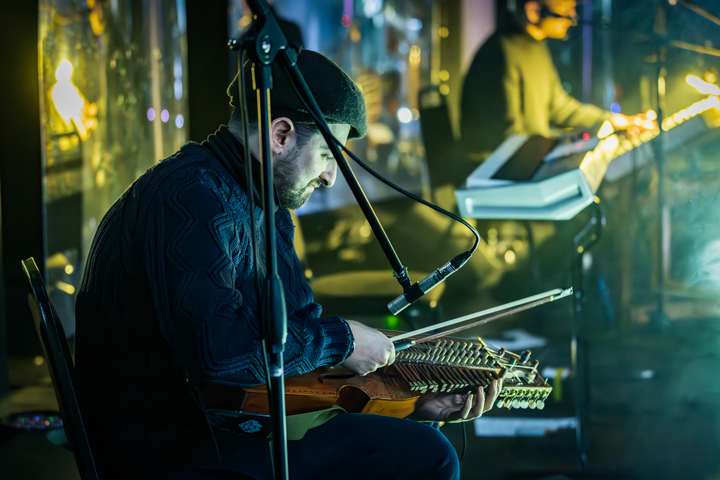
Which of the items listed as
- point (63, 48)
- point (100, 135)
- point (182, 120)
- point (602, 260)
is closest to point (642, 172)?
point (602, 260)

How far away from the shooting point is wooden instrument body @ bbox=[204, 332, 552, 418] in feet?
4.30

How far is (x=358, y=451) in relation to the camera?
1290 millimetres

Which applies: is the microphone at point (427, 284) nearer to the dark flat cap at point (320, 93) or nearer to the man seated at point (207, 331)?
the man seated at point (207, 331)

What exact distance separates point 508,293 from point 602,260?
0.54 m

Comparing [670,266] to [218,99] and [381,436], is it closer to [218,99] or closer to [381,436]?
[381,436]

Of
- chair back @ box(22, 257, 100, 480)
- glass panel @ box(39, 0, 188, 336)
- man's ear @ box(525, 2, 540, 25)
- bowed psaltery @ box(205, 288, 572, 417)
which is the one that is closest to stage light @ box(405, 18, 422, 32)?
man's ear @ box(525, 2, 540, 25)

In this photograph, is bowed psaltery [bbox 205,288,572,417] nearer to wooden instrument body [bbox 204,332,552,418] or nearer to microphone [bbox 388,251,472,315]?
wooden instrument body [bbox 204,332,552,418]

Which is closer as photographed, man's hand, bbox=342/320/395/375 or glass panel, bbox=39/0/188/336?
man's hand, bbox=342/320/395/375

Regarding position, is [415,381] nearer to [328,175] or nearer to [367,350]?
[367,350]

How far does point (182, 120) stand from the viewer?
3.19 m

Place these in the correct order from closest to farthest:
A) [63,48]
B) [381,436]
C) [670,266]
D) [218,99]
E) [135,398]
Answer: [135,398] < [381,436] < [670,266] < [218,99] < [63,48]

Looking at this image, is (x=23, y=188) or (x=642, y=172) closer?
(x=642, y=172)

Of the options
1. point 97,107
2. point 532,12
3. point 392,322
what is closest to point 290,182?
point 392,322

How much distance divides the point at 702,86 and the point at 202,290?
2902 millimetres
